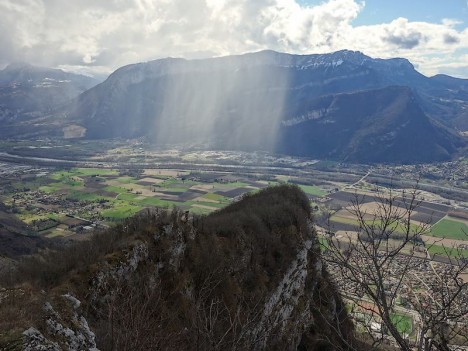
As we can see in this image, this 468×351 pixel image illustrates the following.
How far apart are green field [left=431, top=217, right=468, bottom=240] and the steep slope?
5408 cm

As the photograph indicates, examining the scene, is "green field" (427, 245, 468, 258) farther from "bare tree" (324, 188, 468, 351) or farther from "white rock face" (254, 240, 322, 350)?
"white rock face" (254, 240, 322, 350)

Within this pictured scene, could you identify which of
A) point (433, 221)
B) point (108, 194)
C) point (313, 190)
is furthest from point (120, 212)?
point (433, 221)

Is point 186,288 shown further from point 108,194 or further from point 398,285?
point 108,194

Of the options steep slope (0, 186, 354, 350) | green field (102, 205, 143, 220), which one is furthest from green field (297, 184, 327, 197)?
steep slope (0, 186, 354, 350)

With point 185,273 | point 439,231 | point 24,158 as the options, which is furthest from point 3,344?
point 24,158

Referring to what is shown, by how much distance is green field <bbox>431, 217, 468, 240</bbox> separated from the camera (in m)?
84.8

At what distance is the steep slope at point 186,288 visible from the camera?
35.4 ft

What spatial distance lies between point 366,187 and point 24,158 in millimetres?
165559

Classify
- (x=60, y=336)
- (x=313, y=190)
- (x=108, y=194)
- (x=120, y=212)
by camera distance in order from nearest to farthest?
(x=60, y=336)
(x=120, y=212)
(x=108, y=194)
(x=313, y=190)

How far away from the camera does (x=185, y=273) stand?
25828 millimetres

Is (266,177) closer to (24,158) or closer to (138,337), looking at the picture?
(24,158)

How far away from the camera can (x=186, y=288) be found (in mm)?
24656

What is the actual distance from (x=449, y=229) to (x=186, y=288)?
280 ft

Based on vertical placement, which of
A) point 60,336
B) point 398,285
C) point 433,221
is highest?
point 398,285
